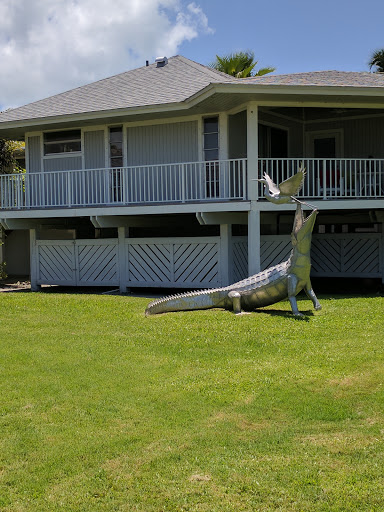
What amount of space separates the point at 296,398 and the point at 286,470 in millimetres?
1599

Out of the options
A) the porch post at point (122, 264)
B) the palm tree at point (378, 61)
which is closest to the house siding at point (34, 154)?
the porch post at point (122, 264)

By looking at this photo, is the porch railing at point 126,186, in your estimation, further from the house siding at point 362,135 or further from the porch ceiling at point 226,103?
the house siding at point 362,135

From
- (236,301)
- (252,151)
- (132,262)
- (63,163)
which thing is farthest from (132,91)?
(236,301)

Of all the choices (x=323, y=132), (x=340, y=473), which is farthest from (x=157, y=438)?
(x=323, y=132)

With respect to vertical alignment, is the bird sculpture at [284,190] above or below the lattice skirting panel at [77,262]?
above

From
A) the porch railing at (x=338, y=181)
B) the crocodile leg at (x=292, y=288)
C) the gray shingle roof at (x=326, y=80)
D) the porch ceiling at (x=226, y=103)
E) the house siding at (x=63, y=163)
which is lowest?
the crocodile leg at (x=292, y=288)

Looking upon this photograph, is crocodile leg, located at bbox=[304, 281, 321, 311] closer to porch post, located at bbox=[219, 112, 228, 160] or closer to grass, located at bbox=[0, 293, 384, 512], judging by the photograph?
grass, located at bbox=[0, 293, 384, 512]

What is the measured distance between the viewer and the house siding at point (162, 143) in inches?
636

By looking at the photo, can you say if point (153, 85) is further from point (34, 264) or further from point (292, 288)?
point (292, 288)

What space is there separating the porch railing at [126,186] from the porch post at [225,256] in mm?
894

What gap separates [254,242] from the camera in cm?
1395

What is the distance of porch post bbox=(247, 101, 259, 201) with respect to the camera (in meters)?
Result: 13.9

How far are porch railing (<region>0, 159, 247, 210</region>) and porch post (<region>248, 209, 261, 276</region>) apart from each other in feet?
2.25

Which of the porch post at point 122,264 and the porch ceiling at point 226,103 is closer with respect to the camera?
the porch ceiling at point 226,103
